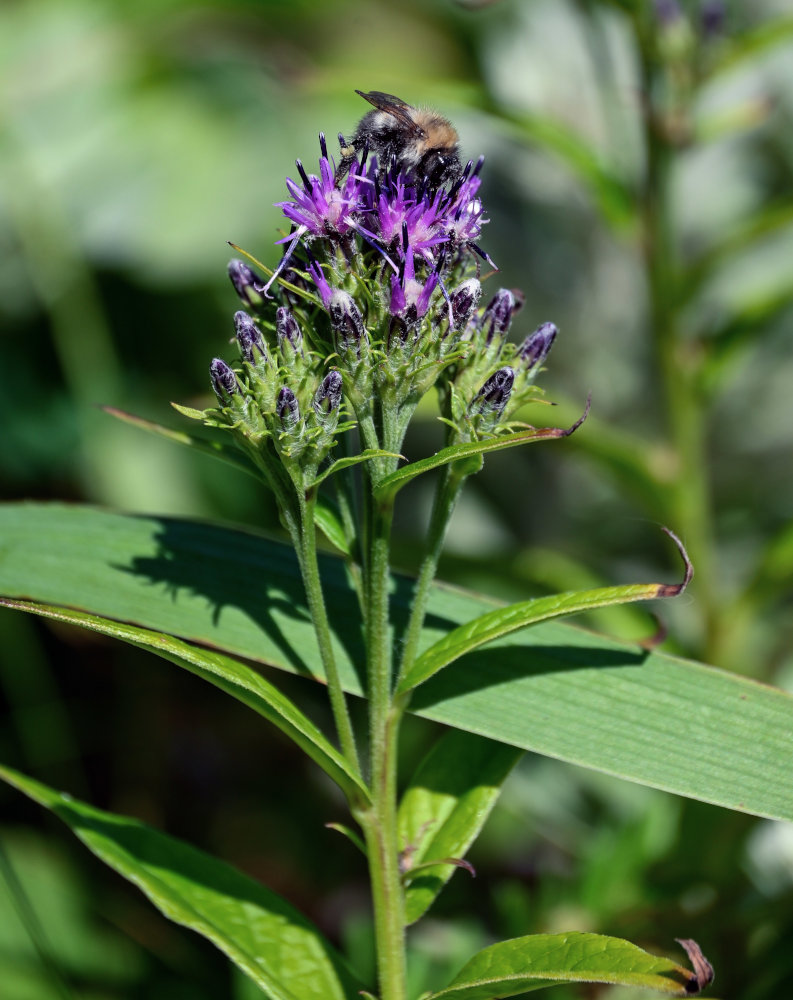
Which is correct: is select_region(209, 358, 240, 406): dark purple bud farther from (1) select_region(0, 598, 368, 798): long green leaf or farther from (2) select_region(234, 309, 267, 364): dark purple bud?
(1) select_region(0, 598, 368, 798): long green leaf

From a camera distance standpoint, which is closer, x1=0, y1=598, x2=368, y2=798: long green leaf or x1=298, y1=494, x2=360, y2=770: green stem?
x1=0, y1=598, x2=368, y2=798: long green leaf

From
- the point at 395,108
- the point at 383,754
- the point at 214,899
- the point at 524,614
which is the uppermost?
the point at 395,108

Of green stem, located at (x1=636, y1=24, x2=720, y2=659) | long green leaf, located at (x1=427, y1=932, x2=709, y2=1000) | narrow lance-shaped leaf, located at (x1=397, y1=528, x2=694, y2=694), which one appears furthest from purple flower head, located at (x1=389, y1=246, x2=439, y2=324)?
green stem, located at (x1=636, y1=24, x2=720, y2=659)

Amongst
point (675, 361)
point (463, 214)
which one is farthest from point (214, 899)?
point (675, 361)

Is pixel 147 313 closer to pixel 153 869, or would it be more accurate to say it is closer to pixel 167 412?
pixel 167 412

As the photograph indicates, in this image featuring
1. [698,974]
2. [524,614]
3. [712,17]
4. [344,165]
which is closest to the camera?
[698,974]

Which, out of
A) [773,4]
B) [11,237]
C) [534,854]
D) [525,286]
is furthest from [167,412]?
[773,4]

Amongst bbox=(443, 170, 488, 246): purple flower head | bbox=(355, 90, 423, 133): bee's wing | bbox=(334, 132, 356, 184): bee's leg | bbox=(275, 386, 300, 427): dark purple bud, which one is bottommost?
bbox=(275, 386, 300, 427): dark purple bud

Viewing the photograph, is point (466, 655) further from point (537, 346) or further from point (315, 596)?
point (537, 346)
